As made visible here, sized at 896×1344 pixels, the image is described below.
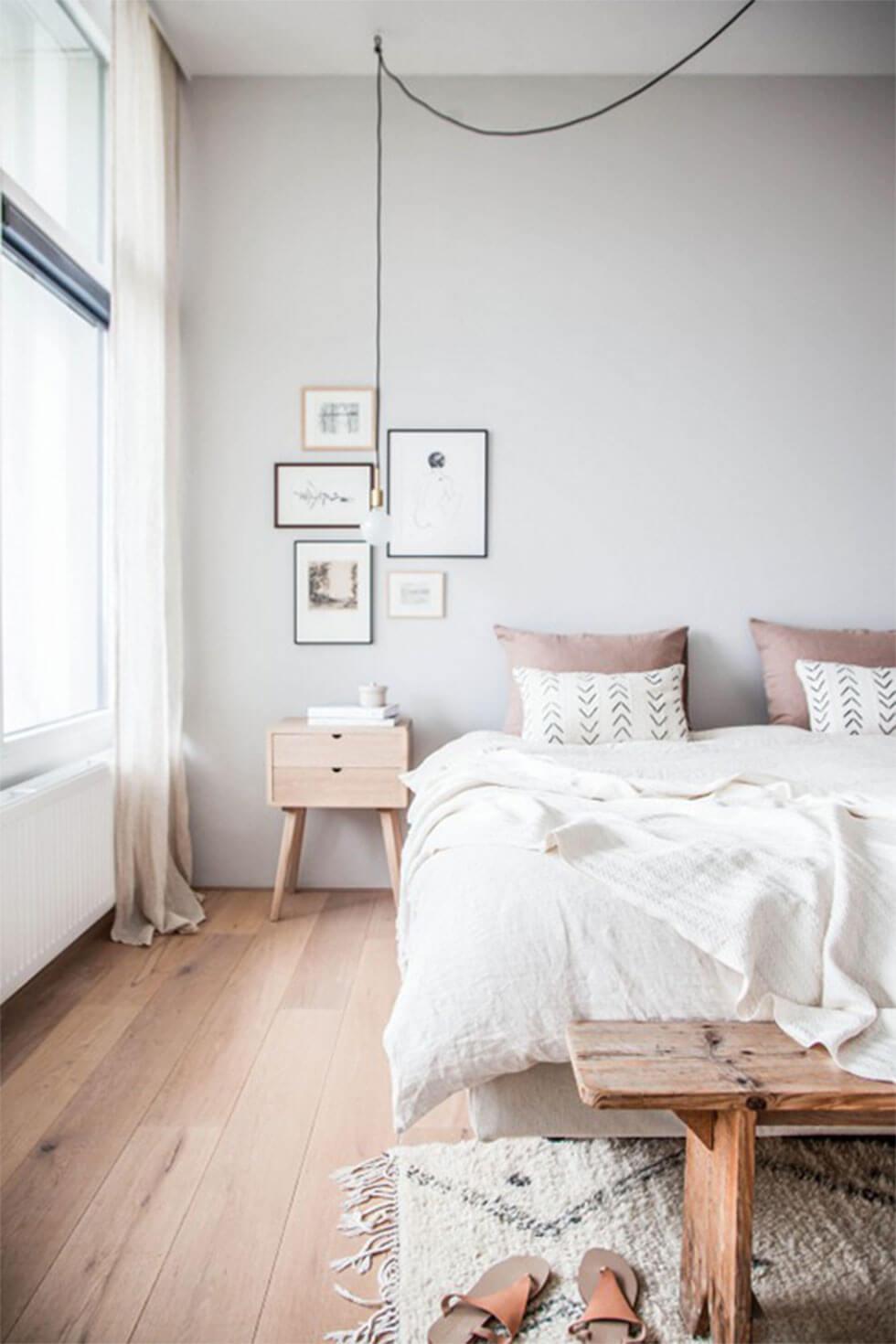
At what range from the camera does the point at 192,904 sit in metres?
3.07

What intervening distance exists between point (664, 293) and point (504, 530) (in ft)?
3.35

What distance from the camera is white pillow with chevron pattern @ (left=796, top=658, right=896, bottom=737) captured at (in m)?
2.87

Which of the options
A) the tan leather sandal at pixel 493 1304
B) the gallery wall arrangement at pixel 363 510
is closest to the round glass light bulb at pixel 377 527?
the gallery wall arrangement at pixel 363 510

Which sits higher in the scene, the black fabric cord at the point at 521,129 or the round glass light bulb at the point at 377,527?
the black fabric cord at the point at 521,129

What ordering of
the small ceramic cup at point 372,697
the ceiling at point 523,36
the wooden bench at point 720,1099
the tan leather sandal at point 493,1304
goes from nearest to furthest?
the wooden bench at point 720,1099 → the tan leather sandal at point 493,1304 → the ceiling at point 523,36 → the small ceramic cup at point 372,697

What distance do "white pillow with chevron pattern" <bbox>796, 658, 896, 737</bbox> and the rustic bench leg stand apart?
1.89 meters

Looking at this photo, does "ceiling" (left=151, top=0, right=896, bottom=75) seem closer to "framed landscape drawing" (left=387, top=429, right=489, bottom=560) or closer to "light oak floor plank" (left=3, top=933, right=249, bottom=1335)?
"framed landscape drawing" (left=387, top=429, right=489, bottom=560)

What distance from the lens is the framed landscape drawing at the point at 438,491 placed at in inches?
132

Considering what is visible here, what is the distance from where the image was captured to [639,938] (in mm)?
1390

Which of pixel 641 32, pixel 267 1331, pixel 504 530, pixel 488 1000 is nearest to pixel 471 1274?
pixel 267 1331

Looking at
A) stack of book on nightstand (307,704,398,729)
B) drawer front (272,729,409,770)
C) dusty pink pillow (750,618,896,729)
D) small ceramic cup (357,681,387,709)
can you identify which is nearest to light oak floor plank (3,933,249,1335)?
drawer front (272,729,409,770)

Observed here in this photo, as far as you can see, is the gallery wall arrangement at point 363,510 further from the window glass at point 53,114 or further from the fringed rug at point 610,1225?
the fringed rug at point 610,1225

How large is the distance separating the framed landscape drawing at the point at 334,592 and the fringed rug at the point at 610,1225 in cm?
199

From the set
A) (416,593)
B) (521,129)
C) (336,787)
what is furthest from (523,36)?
(336,787)
